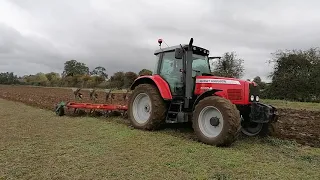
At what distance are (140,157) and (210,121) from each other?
1919 millimetres

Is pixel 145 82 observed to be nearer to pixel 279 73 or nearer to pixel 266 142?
pixel 266 142

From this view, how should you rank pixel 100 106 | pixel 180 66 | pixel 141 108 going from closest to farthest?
pixel 180 66, pixel 141 108, pixel 100 106

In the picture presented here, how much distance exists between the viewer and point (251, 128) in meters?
7.50

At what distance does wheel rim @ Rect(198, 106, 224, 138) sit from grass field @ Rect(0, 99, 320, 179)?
403mm

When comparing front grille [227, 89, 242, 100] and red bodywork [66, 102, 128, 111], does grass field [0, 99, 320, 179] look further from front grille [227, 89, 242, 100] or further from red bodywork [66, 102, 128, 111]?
red bodywork [66, 102, 128, 111]

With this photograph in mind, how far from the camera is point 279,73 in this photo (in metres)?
29.8

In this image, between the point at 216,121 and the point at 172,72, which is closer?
the point at 216,121

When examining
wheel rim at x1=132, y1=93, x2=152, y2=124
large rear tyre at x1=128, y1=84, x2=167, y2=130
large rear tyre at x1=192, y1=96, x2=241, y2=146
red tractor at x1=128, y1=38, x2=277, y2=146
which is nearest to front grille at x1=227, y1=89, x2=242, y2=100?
red tractor at x1=128, y1=38, x2=277, y2=146

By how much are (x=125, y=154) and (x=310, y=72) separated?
26.4 meters

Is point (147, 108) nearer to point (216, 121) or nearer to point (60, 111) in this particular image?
point (216, 121)

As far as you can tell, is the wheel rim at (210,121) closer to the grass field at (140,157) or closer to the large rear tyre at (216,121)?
the large rear tyre at (216,121)

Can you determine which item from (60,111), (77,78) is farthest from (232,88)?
(77,78)

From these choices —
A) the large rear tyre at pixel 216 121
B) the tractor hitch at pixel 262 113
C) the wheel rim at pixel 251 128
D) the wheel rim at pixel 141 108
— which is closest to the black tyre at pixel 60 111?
the wheel rim at pixel 141 108

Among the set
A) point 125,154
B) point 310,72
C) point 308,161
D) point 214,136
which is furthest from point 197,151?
point 310,72
